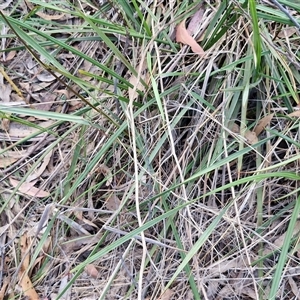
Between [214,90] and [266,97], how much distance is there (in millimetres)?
125

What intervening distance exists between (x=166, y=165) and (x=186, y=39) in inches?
12.5

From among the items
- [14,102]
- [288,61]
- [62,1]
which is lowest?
[288,61]

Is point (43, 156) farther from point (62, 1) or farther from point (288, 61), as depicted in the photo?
point (288, 61)

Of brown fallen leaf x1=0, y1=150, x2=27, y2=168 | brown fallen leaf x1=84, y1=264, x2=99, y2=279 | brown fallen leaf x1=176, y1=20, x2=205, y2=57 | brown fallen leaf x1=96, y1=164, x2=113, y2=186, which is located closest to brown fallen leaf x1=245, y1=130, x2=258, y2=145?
brown fallen leaf x1=176, y1=20, x2=205, y2=57

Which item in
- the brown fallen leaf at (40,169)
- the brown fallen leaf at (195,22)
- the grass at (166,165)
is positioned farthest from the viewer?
the brown fallen leaf at (40,169)

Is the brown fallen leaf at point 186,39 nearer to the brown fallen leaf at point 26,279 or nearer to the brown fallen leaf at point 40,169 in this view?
the brown fallen leaf at point 40,169

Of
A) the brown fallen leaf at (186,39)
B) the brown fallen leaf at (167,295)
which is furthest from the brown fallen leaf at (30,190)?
the brown fallen leaf at (186,39)

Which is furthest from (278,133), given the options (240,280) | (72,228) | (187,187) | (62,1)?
(62,1)

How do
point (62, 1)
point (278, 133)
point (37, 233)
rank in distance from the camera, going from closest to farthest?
point (278, 133) → point (37, 233) → point (62, 1)

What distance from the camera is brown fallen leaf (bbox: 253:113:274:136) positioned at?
1.01 meters

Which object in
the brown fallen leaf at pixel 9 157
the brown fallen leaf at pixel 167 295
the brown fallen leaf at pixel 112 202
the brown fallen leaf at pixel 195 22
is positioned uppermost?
the brown fallen leaf at pixel 195 22

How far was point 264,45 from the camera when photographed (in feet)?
3.29

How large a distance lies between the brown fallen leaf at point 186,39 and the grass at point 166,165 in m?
0.02

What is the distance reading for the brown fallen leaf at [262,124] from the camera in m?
1.01
